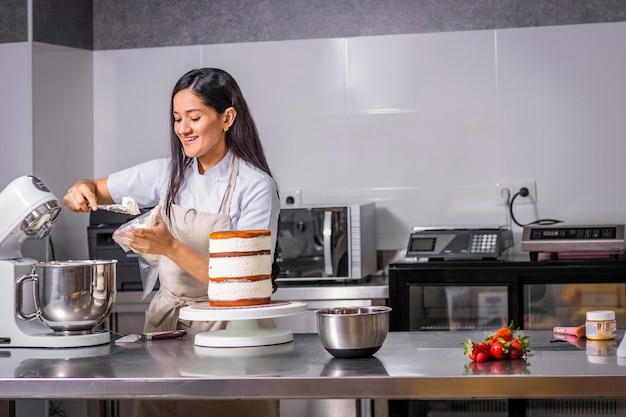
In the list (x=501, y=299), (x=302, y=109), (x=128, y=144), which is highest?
(x=302, y=109)

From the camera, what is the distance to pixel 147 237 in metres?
2.27

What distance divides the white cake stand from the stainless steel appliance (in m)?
2.05

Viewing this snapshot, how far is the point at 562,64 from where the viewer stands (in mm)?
4414

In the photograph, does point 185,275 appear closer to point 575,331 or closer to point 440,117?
point 575,331

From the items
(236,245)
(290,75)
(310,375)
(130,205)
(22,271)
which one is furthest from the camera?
(290,75)

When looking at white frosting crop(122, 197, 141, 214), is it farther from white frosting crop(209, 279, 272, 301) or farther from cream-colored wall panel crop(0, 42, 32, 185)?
cream-colored wall panel crop(0, 42, 32, 185)

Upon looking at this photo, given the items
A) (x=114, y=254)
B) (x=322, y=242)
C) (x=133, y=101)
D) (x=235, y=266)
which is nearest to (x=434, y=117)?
(x=322, y=242)

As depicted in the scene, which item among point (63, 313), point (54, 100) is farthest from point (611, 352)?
point (54, 100)

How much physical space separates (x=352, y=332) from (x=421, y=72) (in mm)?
2756

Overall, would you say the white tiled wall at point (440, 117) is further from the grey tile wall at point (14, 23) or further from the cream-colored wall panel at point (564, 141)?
the grey tile wall at point (14, 23)

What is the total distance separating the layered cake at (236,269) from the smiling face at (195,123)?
491 millimetres

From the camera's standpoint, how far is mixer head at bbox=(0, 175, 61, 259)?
225 cm

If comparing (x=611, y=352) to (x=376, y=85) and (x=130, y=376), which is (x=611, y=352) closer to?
(x=130, y=376)

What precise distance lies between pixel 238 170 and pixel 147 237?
46 centimetres
